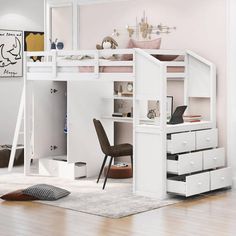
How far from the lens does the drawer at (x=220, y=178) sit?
19.5 ft

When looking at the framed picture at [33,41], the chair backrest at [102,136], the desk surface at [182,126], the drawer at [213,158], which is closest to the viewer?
the desk surface at [182,126]

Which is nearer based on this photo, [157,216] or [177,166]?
[157,216]

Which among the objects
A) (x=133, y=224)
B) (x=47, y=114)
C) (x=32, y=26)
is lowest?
(x=133, y=224)

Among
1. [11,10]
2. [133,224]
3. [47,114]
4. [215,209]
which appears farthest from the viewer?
[11,10]

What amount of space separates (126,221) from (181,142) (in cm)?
121

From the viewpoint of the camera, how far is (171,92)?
22.2 feet

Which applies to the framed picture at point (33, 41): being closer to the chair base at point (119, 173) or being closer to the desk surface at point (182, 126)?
the chair base at point (119, 173)

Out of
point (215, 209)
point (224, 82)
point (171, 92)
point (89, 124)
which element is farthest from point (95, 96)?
point (215, 209)

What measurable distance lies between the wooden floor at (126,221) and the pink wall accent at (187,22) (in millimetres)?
1320

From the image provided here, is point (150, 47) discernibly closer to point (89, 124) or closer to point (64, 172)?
point (89, 124)

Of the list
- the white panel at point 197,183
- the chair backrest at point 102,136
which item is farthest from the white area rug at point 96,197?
the chair backrest at point 102,136

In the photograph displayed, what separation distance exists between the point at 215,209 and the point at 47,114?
275cm

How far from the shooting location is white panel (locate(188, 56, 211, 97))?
6.37 meters

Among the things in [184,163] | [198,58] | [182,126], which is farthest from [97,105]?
[184,163]
